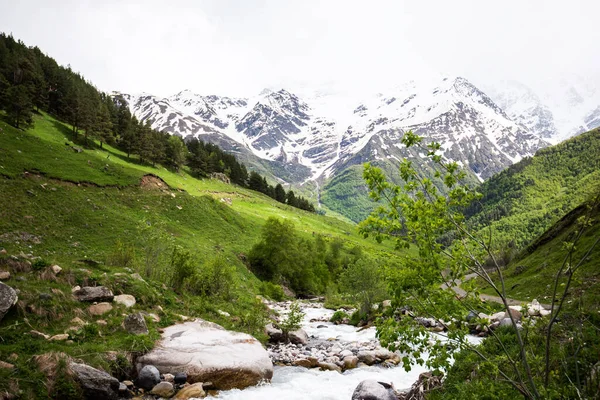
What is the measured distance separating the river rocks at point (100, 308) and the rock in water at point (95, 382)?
14.9 feet

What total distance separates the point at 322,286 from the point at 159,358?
5152 cm

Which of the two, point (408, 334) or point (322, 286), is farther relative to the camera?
point (322, 286)

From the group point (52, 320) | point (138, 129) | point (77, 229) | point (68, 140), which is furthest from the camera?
point (138, 129)

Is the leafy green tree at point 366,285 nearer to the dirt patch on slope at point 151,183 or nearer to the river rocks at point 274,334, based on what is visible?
the river rocks at point 274,334

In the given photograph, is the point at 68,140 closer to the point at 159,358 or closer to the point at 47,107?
the point at 47,107

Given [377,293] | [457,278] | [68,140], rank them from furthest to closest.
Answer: [68,140] < [377,293] < [457,278]

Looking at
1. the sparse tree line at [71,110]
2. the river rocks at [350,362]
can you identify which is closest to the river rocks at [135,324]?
the river rocks at [350,362]

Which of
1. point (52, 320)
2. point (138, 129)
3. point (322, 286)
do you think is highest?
point (138, 129)

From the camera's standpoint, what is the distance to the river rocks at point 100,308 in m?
17.5

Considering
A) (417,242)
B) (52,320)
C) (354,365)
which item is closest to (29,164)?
(52,320)

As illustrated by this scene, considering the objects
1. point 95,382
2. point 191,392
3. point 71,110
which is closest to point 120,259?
point 95,382

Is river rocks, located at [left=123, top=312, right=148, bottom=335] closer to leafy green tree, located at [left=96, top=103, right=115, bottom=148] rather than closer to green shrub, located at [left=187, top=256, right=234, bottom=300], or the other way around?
green shrub, located at [left=187, top=256, right=234, bottom=300]

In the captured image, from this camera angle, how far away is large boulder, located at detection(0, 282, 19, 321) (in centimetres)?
1417

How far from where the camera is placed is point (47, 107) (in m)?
89.4
